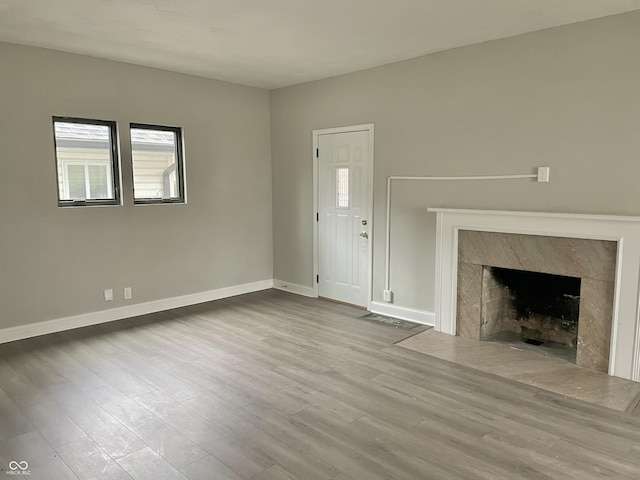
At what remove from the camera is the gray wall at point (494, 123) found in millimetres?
3363

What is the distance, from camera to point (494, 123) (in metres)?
3.99

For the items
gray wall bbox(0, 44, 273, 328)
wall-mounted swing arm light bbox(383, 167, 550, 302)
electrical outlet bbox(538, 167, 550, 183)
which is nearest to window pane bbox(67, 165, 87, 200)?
gray wall bbox(0, 44, 273, 328)

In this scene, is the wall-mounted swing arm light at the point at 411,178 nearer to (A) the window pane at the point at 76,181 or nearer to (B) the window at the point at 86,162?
(B) the window at the point at 86,162

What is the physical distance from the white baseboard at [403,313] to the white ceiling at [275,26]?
2592 mm

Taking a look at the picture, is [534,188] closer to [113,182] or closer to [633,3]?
[633,3]

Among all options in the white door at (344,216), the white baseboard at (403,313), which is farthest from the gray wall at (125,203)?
the white baseboard at (403,313)

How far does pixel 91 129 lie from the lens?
458 cm

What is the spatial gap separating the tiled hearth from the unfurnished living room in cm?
2

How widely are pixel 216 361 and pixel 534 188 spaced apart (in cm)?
304

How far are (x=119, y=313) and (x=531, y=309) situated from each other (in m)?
4.22

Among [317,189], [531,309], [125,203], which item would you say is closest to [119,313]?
[125,203]

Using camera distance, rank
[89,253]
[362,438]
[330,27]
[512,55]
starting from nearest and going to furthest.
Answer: [362,438]
[330,27]
[512,55]
[89,253]

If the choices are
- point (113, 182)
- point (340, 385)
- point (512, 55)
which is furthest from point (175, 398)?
point (512, 55)

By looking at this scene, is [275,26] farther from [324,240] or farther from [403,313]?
[403,313]
